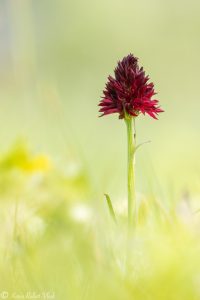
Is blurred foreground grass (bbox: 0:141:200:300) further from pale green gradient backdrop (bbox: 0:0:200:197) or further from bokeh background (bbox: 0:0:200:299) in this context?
pale green gradient backdrop (bbox: 0:0:200:197)

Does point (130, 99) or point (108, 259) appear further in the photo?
point (130, 99)

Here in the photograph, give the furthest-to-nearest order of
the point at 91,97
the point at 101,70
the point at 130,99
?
the point at 101,70
the point at 91,97
the point at 130,99

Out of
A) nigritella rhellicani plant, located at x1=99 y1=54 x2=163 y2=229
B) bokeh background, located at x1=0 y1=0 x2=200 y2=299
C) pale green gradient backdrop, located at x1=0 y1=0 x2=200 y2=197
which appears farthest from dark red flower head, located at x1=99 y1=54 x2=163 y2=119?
pale green gradient backdrop, located at x1=0 y1=0 x2=200 y2=197

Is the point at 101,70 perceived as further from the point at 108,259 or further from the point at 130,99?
the point at 108,259

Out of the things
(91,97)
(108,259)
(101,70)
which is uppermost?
(101,70)

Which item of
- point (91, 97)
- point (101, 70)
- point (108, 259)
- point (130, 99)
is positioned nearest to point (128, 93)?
point (130, 99)

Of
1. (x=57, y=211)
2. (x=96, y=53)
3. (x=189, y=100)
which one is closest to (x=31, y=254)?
(x=57, y=211)
